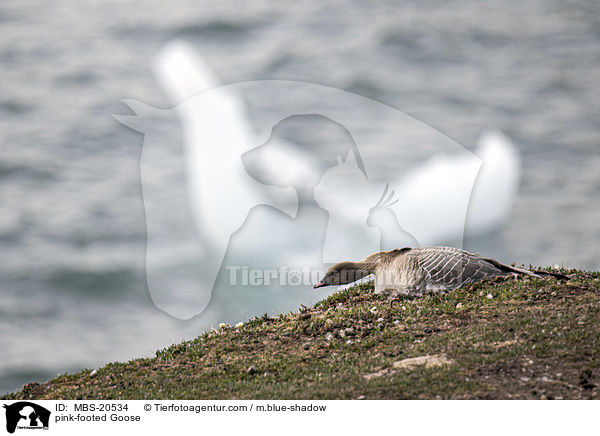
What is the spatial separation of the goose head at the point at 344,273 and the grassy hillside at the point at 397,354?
574mm

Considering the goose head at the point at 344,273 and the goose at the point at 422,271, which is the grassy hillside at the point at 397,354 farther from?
the goose head at the point at 344,273

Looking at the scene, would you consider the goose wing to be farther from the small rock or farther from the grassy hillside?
the small rock

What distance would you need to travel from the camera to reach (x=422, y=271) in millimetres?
13484

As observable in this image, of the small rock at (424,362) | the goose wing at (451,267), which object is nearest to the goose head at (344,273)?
the goose wing at (451,267)

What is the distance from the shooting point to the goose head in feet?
47.3

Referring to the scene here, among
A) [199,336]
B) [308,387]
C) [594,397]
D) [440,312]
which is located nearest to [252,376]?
[308,387]

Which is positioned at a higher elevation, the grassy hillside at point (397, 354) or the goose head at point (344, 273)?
the goose head at point (344, 273)

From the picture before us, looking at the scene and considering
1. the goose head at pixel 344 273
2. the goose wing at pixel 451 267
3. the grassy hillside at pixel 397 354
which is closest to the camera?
the grassy hillside at pixel 397 354

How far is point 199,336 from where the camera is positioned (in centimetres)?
1339

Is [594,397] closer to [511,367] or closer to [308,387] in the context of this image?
[511,367]
